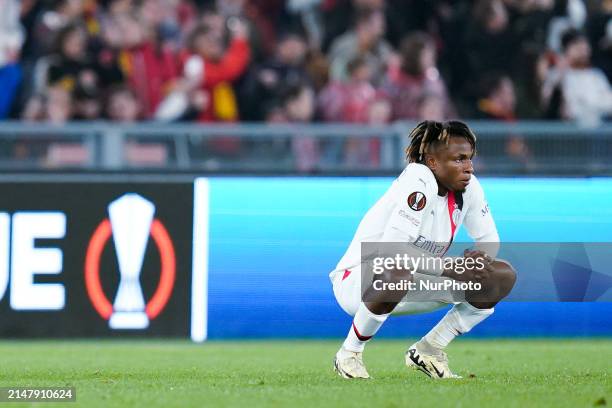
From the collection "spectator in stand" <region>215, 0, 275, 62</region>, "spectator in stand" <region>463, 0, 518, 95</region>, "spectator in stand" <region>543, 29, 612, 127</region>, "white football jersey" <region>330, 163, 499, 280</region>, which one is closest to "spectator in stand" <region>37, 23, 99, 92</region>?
"spectator in stand" <region>215, 0, 275, 62</region>

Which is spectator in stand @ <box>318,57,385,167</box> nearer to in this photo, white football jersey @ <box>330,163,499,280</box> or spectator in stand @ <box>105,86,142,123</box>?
spectator in stand @ <box>105,86,142,123</box>

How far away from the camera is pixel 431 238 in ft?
25.2

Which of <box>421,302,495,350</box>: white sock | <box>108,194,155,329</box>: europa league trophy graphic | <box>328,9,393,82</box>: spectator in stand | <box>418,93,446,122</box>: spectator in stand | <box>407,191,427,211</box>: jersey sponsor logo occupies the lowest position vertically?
<box>108,194,155,329</box>: europa league trophy graphic

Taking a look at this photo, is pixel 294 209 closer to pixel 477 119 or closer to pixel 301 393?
pixel 477 119

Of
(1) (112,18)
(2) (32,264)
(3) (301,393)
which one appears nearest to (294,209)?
(2) (32,264)

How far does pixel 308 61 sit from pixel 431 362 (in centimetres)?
714

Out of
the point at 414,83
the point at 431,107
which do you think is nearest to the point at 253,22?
the point at 414,83

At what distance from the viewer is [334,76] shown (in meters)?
14.2

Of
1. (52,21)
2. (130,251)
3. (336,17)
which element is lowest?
(130,251)

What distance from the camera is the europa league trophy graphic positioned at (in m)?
11.5

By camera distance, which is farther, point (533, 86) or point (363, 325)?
point (533, 86)

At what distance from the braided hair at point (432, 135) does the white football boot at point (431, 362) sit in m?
1.17

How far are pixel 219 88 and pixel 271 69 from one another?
65 cm

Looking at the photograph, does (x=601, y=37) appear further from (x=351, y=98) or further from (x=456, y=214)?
(x=456, y=214)
